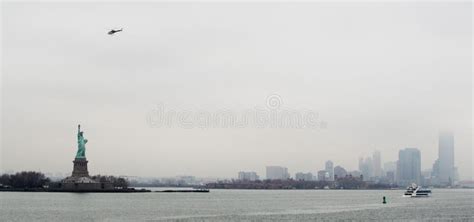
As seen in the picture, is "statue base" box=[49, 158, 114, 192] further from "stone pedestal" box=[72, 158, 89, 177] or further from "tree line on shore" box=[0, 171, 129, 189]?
"tree line on shore" box=[0, 171, 129, 189]

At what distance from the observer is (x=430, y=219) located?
207 feet

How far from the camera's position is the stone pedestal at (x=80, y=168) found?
126 meters

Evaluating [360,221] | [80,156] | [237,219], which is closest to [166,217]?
[237,219]

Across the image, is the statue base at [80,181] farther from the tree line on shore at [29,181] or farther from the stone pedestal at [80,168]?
the tree line on shore at [29,181]

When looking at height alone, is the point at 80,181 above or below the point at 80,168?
below

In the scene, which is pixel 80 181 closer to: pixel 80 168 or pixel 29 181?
pixel 80 168

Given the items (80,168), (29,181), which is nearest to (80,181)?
(80,168)

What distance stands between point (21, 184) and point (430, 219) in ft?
352

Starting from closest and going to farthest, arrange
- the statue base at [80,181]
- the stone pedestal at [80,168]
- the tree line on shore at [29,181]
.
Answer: the stone pedestal at [80,168], the statue base at [80,181], the tree line on shore at [29,181]

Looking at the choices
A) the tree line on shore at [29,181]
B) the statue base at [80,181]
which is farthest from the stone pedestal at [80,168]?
the tree line on shore at [29,181]

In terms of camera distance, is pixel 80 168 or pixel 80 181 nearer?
pixel 80 168

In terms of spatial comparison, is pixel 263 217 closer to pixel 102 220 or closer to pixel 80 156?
pixel 102 220

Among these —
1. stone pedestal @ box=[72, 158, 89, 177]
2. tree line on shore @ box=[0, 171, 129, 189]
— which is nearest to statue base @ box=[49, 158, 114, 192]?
stone pedestal @ box=[72, 158, 89, 177]

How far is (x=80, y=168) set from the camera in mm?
127688
